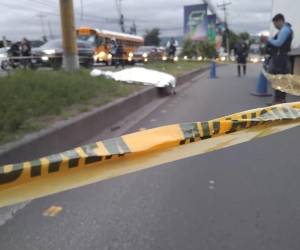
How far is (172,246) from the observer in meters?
3.65

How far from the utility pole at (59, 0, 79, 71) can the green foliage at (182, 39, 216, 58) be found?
49258 millimetres

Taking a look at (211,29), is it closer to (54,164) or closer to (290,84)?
(290,84)

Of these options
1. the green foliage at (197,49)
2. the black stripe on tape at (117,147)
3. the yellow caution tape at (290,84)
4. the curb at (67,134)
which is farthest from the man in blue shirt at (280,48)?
the green foliage at (197,49)

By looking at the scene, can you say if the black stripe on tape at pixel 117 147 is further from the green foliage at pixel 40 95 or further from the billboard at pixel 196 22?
the billboard at pixel 196 22

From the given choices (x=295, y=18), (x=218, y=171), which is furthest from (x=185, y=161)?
(x=295, y=18)

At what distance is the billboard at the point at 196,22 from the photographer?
64.8m

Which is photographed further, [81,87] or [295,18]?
[295,18]

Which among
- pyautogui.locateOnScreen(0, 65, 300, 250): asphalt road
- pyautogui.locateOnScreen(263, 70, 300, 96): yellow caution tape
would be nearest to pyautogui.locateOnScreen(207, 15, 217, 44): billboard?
pyautogui.locateOnScreen(263, 70, 300, 96): yellow caution tape

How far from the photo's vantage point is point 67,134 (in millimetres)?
6973

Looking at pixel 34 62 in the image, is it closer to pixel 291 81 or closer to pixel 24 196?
pixel 291 81

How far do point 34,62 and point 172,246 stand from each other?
2069 cm

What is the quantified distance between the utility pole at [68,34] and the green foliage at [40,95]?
3.39 feet

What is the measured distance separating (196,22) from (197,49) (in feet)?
17.8

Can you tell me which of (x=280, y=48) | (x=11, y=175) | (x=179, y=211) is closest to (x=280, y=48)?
(x=280, y=48)
